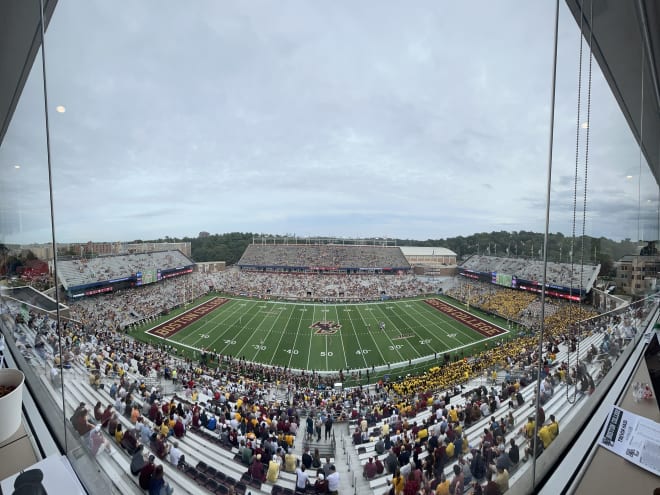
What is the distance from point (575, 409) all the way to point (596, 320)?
2.76 meters

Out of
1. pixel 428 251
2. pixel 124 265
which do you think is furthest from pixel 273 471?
pixel 428 251

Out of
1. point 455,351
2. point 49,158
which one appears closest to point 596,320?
point 49,158

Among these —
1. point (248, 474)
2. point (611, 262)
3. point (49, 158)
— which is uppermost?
point (49, 158)

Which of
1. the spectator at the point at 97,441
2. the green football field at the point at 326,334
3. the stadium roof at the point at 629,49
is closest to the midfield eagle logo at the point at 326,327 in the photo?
the green football field at the point at 326,334

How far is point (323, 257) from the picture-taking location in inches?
1064

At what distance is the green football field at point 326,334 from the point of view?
9570 mm

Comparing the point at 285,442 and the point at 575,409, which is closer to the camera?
the point at 575,409

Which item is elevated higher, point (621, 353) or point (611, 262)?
point (611, 262)

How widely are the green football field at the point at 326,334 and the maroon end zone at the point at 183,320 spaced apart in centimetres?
14

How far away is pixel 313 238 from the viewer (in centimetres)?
3262

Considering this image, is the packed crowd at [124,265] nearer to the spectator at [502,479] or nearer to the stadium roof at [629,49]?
the spectator at [502,479]

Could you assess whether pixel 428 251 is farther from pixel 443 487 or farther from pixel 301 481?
pixel 443 487

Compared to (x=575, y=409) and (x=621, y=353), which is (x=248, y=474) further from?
(x=621, y=353)

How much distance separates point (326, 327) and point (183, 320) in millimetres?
7468
